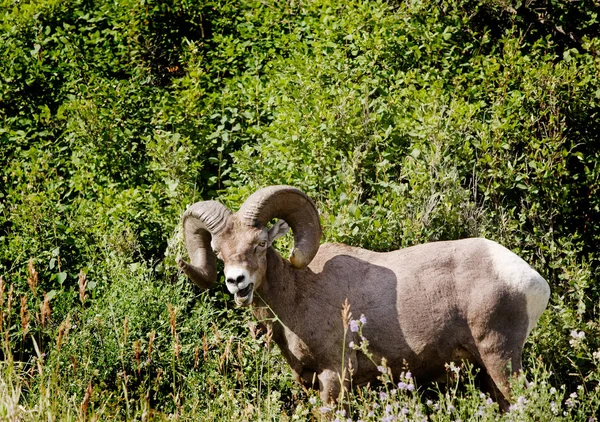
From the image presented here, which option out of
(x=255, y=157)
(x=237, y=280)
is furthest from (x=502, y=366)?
(x=255, y=157)

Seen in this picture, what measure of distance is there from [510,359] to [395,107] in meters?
3.39

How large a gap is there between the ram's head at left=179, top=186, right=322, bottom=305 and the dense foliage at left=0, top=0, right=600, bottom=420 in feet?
2.69

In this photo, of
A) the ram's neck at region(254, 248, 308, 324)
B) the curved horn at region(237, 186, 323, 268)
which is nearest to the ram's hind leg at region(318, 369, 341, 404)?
the ram's neck at region(254, 248, 308, 324)

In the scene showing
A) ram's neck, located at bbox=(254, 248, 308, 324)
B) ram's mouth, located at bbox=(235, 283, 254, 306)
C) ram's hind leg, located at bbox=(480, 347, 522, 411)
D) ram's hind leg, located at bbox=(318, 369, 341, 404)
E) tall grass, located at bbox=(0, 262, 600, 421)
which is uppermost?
ram's mouth, located at bbox=(235, 283, 254, 306)

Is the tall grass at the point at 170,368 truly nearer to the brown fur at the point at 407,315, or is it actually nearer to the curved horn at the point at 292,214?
the brown fur at the point at 407,315

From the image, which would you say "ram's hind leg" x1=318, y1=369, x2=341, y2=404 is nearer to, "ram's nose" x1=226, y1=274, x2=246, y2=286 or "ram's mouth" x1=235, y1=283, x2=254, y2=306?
"ram's mouth" x1=235, y1=283, x2=254, y2=306

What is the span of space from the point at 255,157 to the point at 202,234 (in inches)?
92.0

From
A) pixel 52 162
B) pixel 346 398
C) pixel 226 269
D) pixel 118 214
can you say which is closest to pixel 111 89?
pixel 52 162

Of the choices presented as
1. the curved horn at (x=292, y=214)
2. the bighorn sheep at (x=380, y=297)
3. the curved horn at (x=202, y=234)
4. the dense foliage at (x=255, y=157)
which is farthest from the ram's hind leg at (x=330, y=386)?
the curved horn at (x=202, y=234)

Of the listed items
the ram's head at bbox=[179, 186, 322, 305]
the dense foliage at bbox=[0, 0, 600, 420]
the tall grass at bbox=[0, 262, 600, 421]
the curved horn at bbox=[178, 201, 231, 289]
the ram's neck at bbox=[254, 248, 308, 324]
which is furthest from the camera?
the dense foliage at bbox=[0, 0, 600, 420]

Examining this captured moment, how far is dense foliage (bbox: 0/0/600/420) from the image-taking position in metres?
8.97

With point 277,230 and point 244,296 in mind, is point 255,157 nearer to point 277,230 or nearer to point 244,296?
point 277,230

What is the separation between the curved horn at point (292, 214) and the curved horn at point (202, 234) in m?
0.19

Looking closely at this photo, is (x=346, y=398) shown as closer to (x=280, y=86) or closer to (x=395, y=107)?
(x=395, y=107)
